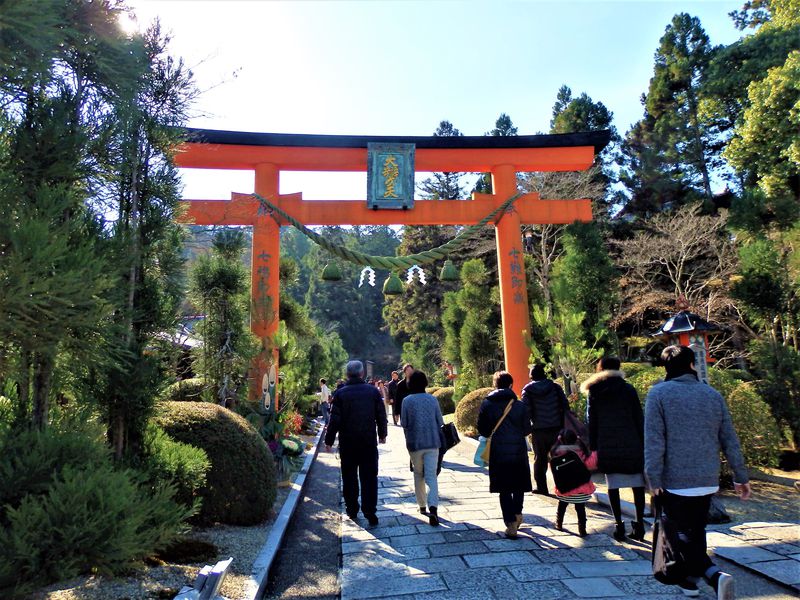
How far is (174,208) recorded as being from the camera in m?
4.38

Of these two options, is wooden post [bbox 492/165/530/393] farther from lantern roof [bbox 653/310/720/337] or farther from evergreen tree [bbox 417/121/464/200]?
evergreen tree [bbox 417/121/464/200]

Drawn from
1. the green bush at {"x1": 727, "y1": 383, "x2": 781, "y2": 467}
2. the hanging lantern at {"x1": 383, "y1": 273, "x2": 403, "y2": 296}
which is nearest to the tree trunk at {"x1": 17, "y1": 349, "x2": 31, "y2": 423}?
the green bush at {"x1": 727, "y1": 383, "x2": 781, "y2": 467}

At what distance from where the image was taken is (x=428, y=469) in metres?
5.27

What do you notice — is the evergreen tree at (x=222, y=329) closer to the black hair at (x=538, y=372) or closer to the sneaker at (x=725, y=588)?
the black hair at (x=538, y=372)

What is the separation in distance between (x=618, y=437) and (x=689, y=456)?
64.7 inches

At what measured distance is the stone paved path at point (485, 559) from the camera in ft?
11.3

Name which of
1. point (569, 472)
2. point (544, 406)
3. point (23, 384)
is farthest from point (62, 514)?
point (544, 406)

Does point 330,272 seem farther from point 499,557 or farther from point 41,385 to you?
point 41,385

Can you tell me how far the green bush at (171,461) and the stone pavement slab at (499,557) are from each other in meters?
1.45

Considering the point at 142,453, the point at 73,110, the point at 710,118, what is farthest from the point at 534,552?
the point at 710,118

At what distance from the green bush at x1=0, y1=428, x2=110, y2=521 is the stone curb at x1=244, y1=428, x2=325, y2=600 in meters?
1.40

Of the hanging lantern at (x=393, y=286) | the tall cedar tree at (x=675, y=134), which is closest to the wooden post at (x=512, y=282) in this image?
the hanging lantern at (x=393, y=286)

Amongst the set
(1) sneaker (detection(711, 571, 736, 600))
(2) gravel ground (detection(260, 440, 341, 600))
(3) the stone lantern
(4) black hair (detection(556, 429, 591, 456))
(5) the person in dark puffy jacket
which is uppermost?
(3) the stone lantern

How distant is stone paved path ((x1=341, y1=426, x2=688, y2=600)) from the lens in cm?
343
